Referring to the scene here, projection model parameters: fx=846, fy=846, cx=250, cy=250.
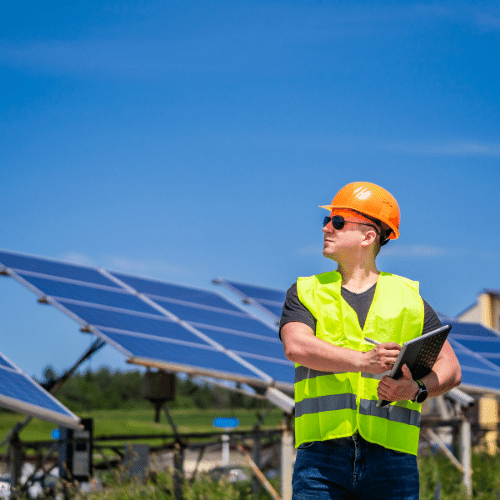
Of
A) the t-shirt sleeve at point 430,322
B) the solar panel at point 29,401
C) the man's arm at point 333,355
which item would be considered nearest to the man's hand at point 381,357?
the man's arm at point 333,355

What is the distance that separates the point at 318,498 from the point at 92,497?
5.95 m

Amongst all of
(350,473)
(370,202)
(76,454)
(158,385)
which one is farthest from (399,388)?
(158,385)

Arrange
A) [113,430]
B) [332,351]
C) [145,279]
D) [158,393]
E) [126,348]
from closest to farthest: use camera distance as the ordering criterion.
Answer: [332,351], [126,348], [158,393], [145,279], [113,430]

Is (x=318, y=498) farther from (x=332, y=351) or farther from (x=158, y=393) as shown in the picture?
(x=158, y=393)

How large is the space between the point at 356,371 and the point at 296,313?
0.38 m

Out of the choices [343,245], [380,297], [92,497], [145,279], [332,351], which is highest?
[145,279]

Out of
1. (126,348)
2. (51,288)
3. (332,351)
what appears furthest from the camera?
(51,288)

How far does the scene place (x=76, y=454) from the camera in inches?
370

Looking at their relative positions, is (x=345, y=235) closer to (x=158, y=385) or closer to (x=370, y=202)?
(x=370, y=202)

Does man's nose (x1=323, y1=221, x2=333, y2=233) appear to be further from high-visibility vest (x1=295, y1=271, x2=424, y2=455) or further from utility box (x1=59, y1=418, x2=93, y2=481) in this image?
utility box (x1=59, y1=418, x2=93, y2=481)

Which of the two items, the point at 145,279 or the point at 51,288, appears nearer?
the point at 51,288

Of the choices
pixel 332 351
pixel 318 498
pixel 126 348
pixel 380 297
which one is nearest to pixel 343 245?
pixel 380 297

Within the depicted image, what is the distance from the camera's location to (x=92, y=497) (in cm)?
870

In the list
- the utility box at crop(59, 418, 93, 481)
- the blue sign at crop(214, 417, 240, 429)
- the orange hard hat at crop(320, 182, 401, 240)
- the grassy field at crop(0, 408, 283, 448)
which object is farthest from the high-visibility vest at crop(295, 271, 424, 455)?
the grassy field at crop(0, 408, 283, 448)
